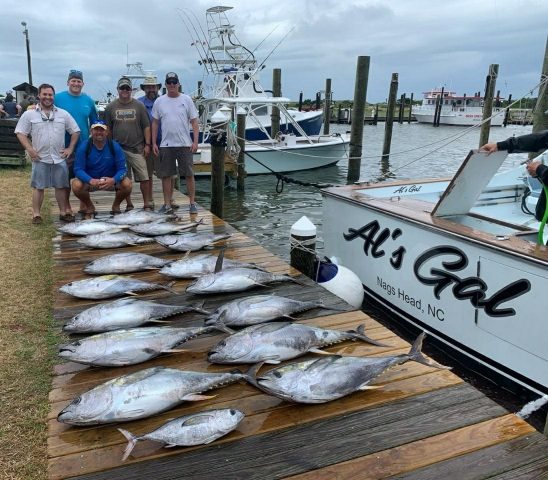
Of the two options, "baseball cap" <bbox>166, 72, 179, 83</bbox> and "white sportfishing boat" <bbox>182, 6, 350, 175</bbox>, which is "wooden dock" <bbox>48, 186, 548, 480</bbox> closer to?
"baseball cap" <bbox>166, 72, 179, 83</bbox>

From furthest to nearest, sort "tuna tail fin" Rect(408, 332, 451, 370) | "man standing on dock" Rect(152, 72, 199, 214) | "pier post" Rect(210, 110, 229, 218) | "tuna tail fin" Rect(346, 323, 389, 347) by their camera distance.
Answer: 1. "pier post" Rect(210, 110, 229, 218)
2. "man standing on dock" Rect(152, 72, 199, 214)
3. "tuna tail fin" Rect(346, 323, 389, 347)
4. "tuna tail fin" Rect(408, 332, 451, 370)

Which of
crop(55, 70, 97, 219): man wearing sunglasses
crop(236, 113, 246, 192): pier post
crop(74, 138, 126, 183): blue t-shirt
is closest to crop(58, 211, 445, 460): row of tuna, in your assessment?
crop(74, 138, 126, 183): blue t-shirt

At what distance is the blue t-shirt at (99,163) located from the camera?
19.0 ft

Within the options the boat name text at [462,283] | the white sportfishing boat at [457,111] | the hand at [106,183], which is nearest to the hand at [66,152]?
the hand at [106,183]

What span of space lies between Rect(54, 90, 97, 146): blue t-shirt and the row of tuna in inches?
114

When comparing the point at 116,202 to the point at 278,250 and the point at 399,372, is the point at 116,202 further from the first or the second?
the point at 399,372

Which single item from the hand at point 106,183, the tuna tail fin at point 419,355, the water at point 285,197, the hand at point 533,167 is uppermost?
the hand at point 533,167

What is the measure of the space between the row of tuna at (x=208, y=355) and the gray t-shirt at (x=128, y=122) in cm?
273

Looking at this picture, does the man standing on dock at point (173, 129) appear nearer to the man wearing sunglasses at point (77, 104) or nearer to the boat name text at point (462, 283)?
the man wearing sunglasses at point (77, 104)

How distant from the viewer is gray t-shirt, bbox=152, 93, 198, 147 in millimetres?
6058

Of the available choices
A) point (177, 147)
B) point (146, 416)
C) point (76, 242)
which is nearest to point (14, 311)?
point (76, 242)

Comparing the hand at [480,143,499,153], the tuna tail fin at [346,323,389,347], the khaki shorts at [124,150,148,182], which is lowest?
the tuna tail fin at [346,323,389,347]

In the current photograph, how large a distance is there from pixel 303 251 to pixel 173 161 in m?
2.46

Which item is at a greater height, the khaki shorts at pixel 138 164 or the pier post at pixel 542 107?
the pier post at pixel 542 107
